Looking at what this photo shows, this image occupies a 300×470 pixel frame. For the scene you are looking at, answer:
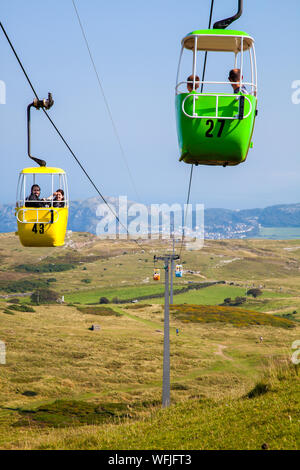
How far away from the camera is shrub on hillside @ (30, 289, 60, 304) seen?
495 feet

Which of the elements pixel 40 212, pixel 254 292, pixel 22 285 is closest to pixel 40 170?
pixel 40 212

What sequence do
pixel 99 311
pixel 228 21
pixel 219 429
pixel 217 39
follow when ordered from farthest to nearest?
pixel 99 311 < pixel 219 429 < pixel 217 39 < pixel 228 21

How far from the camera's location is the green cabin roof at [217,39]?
12.5 metres

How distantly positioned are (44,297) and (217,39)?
490 ft

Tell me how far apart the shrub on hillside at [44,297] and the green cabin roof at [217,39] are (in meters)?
140

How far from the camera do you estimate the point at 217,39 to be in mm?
12891

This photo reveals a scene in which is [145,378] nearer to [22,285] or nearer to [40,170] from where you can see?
[40,170]

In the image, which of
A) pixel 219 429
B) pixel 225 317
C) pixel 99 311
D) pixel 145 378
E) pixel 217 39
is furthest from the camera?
pixel 99 311

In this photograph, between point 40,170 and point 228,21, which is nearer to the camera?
point 228,21

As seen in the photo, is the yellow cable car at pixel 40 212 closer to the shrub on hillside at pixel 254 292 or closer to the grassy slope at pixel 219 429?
the grassy slope at pixel 219 429

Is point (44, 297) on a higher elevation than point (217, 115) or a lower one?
lower

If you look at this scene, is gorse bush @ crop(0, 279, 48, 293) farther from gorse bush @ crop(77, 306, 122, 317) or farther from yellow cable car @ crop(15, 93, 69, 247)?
yellow cable car @ crop(15, 93, 69, 247)

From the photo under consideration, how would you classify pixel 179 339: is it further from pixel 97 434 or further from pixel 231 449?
pixel 231 449

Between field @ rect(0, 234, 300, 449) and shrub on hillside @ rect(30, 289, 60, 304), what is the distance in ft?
14.5
